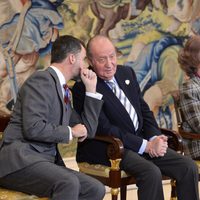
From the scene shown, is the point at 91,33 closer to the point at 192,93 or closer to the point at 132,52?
the point at 132,52

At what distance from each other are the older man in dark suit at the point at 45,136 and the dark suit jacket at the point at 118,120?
0.52m

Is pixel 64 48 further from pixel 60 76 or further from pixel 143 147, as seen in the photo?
pixel 143 147

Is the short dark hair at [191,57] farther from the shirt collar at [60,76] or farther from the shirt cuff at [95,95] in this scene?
the shirt collar at [60,76]

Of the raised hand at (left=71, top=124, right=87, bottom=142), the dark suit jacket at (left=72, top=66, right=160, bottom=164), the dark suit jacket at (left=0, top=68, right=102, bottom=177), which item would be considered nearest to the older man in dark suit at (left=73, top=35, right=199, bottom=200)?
the dark suit jacket at (left=72, top=66, right=160, bottom=164)

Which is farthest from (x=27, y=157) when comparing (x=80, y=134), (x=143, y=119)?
(x=143, y=119)

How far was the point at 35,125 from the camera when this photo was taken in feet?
10.9

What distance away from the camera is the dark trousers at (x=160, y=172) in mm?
3928

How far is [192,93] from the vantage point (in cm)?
446

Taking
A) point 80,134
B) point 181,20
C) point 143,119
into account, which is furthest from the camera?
point 181,20

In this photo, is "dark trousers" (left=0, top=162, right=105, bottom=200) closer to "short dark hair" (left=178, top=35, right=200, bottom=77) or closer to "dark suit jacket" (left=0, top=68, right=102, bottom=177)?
"dark suit jacket" (left=0, top=68, right=102, bottom=177)

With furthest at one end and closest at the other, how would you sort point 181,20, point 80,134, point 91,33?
1. point 181,20
2. point 91,33
3. point 80,134

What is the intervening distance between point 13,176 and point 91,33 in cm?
216

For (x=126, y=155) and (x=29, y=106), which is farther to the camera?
(x=126, y=155)

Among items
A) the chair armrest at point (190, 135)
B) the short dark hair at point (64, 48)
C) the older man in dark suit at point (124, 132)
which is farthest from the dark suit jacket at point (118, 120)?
the short dark hair at point (64, 48)
